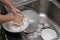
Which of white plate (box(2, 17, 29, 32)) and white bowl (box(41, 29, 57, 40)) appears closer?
white plate (box(2, 17, 29, 32))

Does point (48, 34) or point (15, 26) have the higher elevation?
point (15, 26)

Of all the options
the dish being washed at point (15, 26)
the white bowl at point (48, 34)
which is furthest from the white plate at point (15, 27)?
the white bowl at point (48, 34)

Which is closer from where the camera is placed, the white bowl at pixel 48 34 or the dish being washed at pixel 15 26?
the dish being washed at pixel 15 26

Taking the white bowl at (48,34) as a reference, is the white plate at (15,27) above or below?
above

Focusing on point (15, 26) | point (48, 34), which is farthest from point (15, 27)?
point (48, 34)

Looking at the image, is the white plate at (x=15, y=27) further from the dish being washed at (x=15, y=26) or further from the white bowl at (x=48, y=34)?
the white bowl at (x=48, y=34)

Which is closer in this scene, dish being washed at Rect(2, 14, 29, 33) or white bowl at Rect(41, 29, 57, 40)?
dish being washed at Rect(2, 14, 29, 33)

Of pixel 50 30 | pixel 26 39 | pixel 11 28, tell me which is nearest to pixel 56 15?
pixel 50 30

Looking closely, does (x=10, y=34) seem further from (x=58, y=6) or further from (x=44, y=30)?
(x=58, y=6)

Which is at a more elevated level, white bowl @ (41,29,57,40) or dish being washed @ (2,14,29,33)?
dish being washed @ (2,14,29,33)

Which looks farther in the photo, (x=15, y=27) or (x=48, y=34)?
(x=48, y=34)

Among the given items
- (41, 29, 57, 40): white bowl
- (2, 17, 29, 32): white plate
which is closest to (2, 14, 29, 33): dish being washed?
(2, 17, 29, 32): white plate

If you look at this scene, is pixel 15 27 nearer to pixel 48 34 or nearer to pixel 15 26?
pixel 15 26

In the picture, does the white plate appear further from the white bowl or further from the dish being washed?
the white bowl
